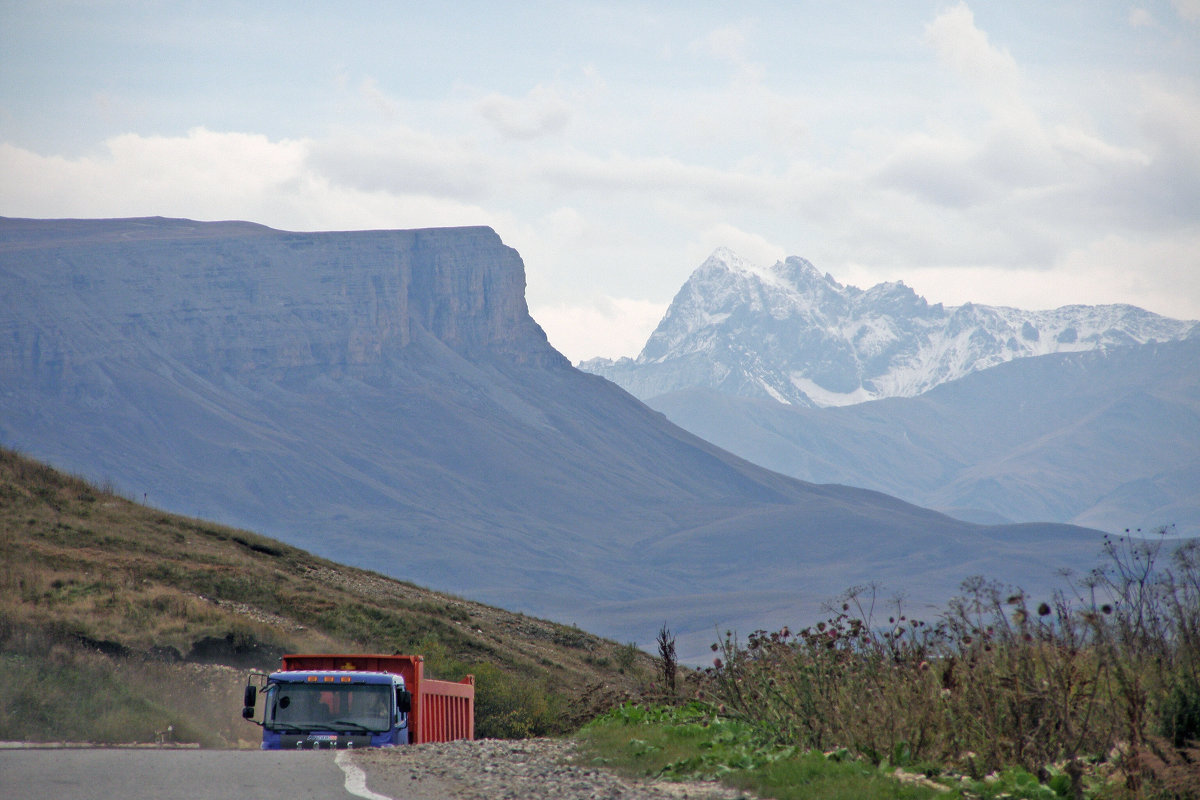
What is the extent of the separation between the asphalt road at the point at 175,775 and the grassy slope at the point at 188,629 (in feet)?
24.9

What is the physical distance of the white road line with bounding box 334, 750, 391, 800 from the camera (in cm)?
1088

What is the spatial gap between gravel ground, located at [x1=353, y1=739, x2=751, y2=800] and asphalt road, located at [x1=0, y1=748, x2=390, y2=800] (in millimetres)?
431

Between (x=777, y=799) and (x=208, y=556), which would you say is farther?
(x=208, y=556)

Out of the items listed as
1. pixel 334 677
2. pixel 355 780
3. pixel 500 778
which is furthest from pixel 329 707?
pixel 355 780

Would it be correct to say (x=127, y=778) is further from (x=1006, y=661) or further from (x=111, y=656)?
(x=111, y=656)

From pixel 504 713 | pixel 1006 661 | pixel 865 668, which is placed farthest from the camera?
A: pixel 504 713

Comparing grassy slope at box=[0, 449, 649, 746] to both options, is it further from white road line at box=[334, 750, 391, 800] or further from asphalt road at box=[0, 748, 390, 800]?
white road line at box=[334, 750, 391, 800]

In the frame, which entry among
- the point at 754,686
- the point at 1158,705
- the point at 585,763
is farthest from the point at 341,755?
the point at 1158,705

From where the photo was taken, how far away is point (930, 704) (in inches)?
454

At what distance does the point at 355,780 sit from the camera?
38.9 feet

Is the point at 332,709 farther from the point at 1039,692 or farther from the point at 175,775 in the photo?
the point at 1039,692

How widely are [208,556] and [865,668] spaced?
33.2m

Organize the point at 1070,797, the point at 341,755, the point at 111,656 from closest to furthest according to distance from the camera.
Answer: the point at 1070,797 → the point at 341,755 → the point at 111,656

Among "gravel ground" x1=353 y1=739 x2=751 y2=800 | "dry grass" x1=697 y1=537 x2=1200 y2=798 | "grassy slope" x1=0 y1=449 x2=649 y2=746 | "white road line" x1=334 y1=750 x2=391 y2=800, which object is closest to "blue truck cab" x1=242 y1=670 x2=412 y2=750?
"gravel ground" x1=353 y1=739 x2=751 y2=800
